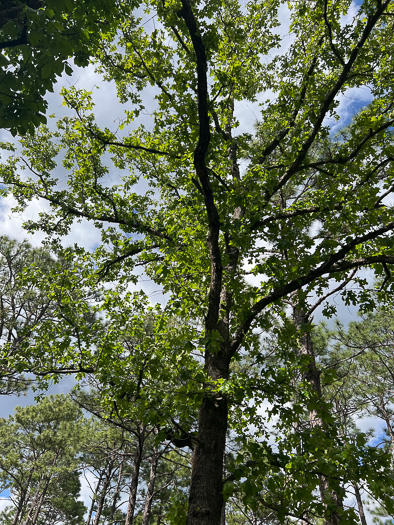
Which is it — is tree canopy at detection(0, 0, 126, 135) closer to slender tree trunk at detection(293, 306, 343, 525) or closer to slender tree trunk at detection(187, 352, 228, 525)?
slender tree trunk at detection(187, 352, 228, 525)

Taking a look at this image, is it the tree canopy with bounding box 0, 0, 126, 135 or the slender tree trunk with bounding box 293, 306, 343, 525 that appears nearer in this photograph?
the tree canopy with bounding box 0, 0, 126, 135

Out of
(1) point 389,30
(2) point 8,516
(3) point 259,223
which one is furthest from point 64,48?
(2) point 8,516

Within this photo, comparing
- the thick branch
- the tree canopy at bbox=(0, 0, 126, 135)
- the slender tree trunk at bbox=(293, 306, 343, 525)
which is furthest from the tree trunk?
the tree canopy at bbox=(0, 0, 126, 135)

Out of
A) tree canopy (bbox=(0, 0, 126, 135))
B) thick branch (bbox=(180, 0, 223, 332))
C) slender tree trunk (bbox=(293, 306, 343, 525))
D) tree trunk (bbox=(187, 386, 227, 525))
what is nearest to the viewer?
tree canopy (bbox=(0, 0, 126, 135))

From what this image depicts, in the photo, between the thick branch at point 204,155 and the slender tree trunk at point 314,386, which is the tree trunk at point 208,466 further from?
the slender tree trunk at point 314,386

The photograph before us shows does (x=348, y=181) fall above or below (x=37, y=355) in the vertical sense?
above

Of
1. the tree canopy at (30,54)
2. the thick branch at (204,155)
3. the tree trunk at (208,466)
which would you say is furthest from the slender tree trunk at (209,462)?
the tree canopy at (30,54)

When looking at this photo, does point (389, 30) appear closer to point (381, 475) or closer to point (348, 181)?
point (348, 181)

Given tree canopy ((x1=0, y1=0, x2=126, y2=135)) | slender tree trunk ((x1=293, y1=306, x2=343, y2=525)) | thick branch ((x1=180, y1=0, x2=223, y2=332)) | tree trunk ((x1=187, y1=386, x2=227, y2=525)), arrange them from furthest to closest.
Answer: slender tree trunk ((x1=293, y1=306, x2=343, y2=525))
thick branch ((x1=180, y1=0, x2=223, y2=332))
tree trunk ((x1=187, y1=386, x2=227, y2=525))
tree canopy ((x1=0, y1=0, x2=126, y2=135))

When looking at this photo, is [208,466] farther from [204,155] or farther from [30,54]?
[30,54]

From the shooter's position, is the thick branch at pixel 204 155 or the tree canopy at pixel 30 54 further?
the thick branch at pixel 204 155

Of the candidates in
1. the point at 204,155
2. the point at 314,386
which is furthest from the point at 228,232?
the point at 314,386

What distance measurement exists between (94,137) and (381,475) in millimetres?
7093

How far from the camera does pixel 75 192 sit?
7.16 meters
